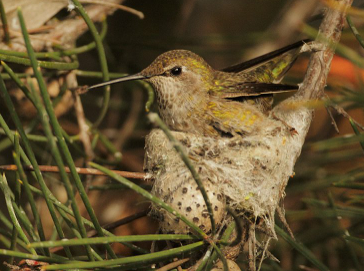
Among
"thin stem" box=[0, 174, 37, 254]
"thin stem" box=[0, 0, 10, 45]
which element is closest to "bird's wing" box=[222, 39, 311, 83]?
"thin stem" box=[0, 0, 10, 45]

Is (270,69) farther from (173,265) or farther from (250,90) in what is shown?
(173,265)

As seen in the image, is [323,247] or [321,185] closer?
[321,185]

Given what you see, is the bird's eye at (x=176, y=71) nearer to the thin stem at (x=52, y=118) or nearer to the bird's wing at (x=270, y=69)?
the bird's wing at (x=270, y=69)

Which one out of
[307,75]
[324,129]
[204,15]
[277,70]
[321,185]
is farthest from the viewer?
[204,15]

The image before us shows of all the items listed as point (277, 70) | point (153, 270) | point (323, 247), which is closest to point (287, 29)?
point (277, 70)

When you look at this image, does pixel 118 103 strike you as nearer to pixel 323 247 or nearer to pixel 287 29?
pixel 287 29

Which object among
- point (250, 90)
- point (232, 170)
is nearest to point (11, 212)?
point (232, 170)
